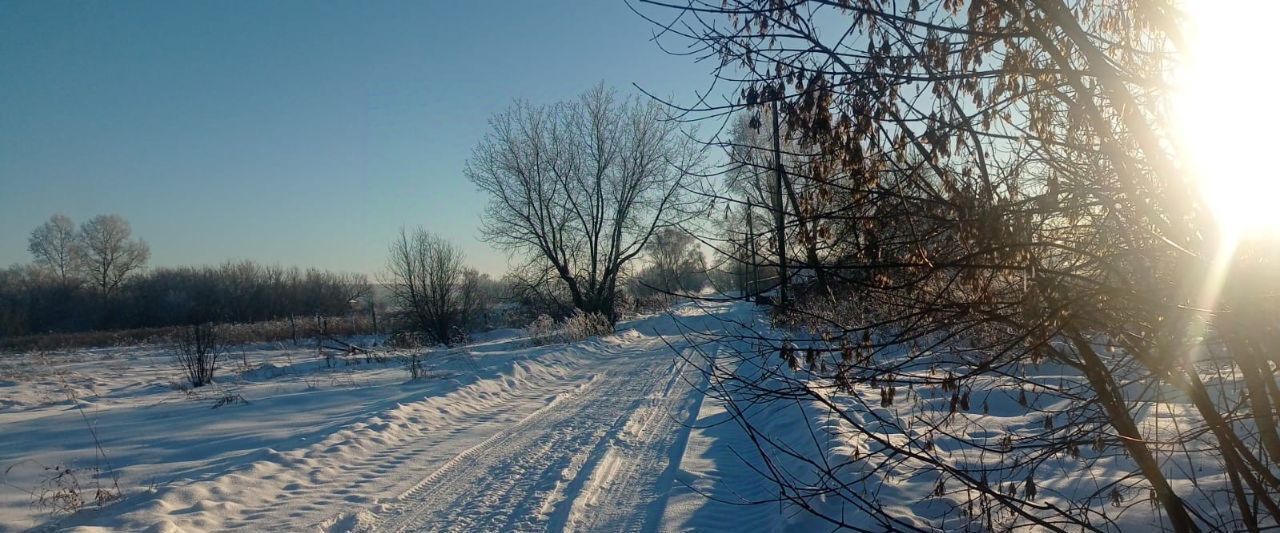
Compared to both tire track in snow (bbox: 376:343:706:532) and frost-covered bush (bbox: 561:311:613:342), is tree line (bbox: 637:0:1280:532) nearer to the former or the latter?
tire track in snow (bbox: 376:343:706:532)

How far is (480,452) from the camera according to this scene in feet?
25.9

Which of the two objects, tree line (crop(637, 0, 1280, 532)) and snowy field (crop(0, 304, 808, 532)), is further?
snowy field (crop(0, 304, 808, 532))

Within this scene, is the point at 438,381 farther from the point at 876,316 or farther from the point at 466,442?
the point at 876,316

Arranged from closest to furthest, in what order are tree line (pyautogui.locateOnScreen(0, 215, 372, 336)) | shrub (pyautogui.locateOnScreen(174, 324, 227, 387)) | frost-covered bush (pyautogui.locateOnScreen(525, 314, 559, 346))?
1. shrub (pyautogui.locateOnScreen(174, 324, 227, 387))
2. frost-covered bush (pyautogui.locateOnScreen(525, 314, 559, 346))
3. tree line (pyautogui.locateOnScreen(0, 215, 372, 336))

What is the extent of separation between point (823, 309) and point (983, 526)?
6.11ft

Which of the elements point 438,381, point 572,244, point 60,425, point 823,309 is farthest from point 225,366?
point 823,309

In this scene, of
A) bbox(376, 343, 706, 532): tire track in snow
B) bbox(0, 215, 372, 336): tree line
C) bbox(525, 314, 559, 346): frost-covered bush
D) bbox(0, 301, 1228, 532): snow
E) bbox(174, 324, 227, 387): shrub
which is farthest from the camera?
bbox(0, 215, 372, 336): tree line

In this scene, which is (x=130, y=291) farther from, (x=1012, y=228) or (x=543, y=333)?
(x=1012, y=228)

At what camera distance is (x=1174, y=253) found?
2.61 meters

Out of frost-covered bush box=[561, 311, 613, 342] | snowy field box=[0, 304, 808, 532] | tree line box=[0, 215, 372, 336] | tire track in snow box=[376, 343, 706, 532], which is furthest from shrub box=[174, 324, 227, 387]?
tree line box=[0, 215, 372, 336]

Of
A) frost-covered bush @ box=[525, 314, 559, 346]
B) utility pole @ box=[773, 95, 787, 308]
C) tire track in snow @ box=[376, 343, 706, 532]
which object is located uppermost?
utility pole @ box=[773, 95, 787, 308]

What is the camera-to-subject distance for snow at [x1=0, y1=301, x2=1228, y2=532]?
5305 millimetres

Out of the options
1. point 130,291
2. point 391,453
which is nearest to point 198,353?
point 391,453

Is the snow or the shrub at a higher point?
the shrub
